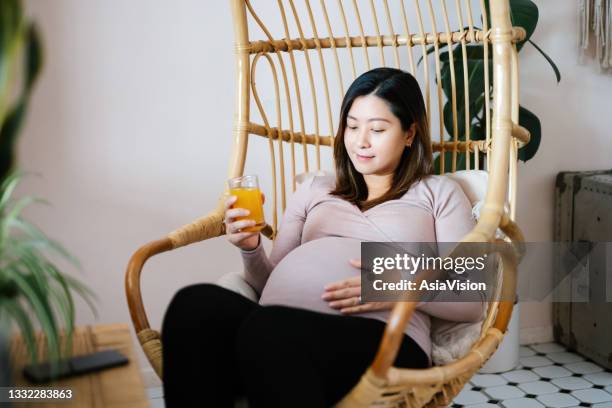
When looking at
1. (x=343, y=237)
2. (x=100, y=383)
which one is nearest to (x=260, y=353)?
(x=100, y=383)

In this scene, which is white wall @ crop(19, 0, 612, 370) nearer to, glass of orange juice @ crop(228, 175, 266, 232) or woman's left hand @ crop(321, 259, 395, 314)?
glass of orange juice @ crop(228, 175, 266, 232)

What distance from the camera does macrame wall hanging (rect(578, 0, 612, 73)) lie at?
2480 millimetres

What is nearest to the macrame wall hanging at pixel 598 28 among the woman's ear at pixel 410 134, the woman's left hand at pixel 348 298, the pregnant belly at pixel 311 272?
the woman's ear at pixel 410 134

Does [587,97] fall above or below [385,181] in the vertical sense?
above

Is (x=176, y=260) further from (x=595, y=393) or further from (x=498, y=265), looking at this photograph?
(x=595, y=393)

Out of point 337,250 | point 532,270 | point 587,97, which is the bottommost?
point 532,270

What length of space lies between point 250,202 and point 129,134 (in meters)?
0.82

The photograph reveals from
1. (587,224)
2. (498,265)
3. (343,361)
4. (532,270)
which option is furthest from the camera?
(532,270)

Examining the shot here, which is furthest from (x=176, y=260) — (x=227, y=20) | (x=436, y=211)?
(x=436, y=211)

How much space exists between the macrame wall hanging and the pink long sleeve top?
4.00 ft

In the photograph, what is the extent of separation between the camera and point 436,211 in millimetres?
1583

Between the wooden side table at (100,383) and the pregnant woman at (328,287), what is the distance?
0.10 metres

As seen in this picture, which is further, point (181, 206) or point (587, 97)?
point (587, 97)

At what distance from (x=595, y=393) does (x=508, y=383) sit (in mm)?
262
